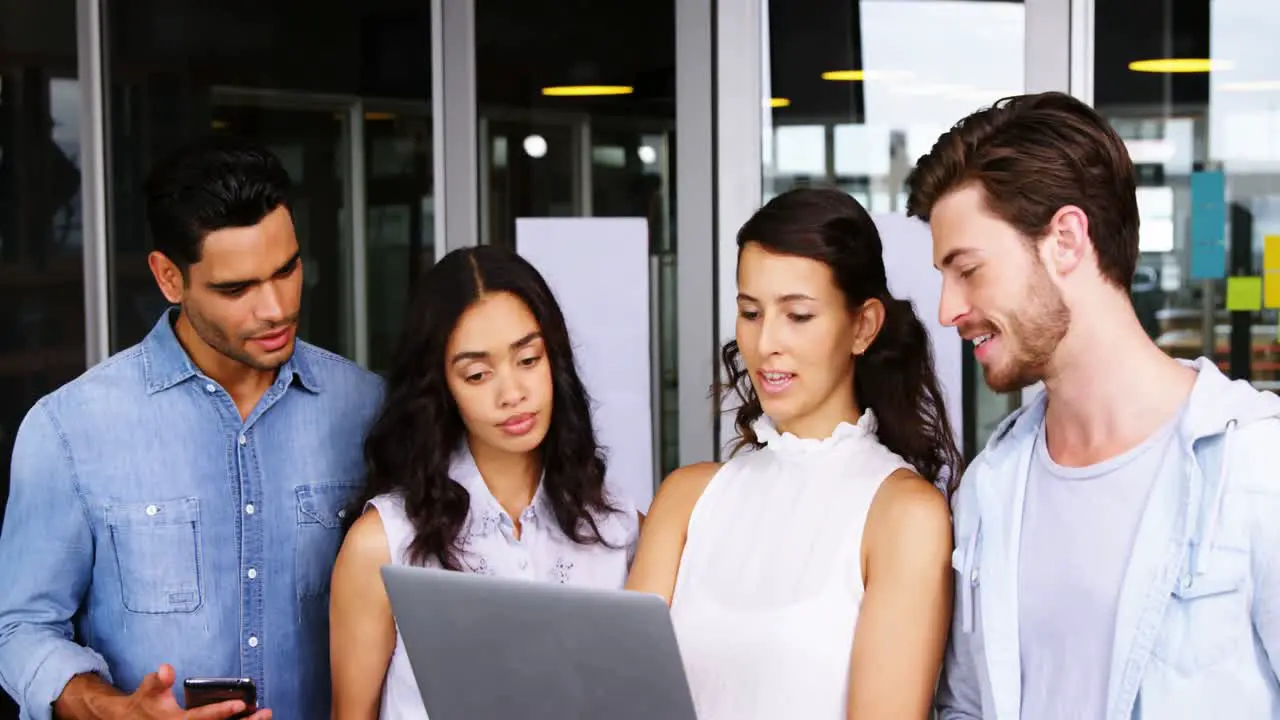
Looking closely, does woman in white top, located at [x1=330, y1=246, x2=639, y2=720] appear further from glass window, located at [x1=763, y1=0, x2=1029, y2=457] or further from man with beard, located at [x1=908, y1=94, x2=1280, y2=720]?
glass window, located at [x1=763, y1=0, x2=1029, y2=457]

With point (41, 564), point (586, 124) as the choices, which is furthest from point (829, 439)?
point (586, 124)

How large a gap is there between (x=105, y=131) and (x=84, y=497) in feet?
7.81

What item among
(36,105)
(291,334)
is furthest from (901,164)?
(36,105)

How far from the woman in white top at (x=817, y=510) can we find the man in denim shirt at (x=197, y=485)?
0.67 m

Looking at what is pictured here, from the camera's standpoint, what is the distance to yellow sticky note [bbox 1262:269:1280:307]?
11.2 feet

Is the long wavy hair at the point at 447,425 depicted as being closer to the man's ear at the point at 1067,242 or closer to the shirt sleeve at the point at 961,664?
the shirt sleeve at the point at 961,664

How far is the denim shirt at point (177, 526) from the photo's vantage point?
7.55ft

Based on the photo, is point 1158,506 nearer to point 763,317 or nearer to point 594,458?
point 763,317

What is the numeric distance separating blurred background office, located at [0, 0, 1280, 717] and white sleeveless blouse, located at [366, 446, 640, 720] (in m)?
1.48

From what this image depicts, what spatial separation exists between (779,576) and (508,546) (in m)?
0.50

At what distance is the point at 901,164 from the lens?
3693 mm

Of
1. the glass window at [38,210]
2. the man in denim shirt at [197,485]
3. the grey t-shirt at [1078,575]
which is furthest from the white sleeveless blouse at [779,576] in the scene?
the glass window at [38,210]

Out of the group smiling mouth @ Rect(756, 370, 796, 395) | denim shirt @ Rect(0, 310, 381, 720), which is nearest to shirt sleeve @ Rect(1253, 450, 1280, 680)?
smiling mouth @ Rect(756, 370, 796, 395)

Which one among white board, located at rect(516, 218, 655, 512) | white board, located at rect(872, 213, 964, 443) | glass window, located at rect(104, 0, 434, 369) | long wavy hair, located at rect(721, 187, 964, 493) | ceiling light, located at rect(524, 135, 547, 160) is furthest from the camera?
glass window, located at rect(104, 0, 434, 369)
